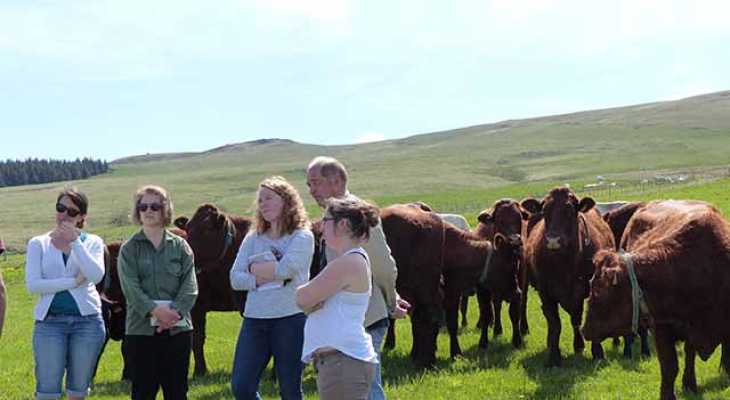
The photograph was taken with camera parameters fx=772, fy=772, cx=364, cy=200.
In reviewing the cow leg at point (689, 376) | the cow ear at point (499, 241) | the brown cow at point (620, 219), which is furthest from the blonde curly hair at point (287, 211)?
the brown cow at point (620, 219)

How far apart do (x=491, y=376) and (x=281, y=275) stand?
4.60m

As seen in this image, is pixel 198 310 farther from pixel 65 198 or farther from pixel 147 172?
pixel 147 172

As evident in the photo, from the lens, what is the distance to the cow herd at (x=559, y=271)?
809 centimetres

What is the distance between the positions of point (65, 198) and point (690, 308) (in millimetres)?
6379

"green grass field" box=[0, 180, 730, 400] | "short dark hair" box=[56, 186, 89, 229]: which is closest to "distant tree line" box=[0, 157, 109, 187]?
"green grass field" box=[0, 180, 730, 400]

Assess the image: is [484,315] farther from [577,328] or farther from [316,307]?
[316,307]

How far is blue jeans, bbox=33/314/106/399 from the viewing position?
6934 millimetres

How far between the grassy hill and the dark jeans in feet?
186

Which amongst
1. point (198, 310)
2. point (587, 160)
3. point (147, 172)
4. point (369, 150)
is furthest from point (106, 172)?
point (198, 310)

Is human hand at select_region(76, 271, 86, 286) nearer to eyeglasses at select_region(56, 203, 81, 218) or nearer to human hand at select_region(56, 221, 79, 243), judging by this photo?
human hand at select_region(56, 221, 79, 243)

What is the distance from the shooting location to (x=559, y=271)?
1109 centimetres

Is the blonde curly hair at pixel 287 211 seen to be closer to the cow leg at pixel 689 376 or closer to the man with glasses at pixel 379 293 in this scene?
the man with glasses at pixel 379 293

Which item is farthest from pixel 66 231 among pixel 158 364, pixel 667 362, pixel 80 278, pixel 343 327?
pixel 667 362

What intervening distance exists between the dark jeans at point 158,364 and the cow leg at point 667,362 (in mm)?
4917
